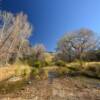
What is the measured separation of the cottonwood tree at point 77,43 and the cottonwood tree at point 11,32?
52.3ft

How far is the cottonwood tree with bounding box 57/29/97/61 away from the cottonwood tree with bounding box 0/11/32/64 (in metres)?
16.0

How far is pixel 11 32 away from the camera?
25.9m

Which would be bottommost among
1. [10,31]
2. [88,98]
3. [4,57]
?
[88,98]

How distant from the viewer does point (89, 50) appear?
41531 mm

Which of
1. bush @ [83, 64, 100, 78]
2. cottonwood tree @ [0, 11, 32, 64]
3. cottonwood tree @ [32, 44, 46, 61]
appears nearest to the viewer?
bush @ [83, 64, 100, 78]

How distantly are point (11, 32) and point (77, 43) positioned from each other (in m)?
19.6

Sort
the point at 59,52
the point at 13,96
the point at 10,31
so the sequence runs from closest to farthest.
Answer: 1. the point at 13,96
2. the point at 10,31
3. the point at 59,52

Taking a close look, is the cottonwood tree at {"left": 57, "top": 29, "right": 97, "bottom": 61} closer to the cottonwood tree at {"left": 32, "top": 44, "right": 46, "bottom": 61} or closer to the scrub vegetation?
the scrub vegetation

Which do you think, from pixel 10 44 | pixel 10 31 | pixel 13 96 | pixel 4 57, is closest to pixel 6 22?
pixel 10 31

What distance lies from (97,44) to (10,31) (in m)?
23.1

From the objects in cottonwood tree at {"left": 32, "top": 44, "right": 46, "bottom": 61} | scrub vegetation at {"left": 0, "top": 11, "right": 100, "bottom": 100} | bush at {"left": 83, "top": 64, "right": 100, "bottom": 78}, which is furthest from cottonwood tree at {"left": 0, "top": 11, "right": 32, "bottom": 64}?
cottonwood tree at {"left": 32, "top": 44, "right": 46, "bottom": 61}

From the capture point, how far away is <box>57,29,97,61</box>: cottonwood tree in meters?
41.2

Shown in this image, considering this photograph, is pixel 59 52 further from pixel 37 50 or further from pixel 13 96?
pixel 13 96

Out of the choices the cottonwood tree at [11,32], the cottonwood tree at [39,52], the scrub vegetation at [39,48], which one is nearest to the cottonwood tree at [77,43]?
the scrub vegetation at [39,48]
